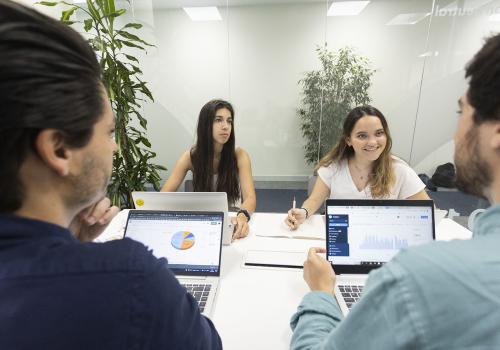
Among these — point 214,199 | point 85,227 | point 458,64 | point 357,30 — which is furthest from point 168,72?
point 458,64

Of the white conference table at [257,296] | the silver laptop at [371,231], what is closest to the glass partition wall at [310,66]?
the white conference table at [257,296]

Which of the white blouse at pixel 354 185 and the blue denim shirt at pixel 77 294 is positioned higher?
the blue denim shirt at pixel 77 294

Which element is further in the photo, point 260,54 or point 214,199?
point 260,54

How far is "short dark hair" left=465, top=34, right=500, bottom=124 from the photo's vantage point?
0.49 m

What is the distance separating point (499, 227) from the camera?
46 centimetres

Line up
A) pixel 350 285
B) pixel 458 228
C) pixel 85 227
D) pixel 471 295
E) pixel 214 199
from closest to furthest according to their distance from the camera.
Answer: pixel 471 295
pixel 85 227
pixel 350 285
pixel 214 199
pixel 458 228

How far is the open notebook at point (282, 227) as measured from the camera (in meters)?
1.53

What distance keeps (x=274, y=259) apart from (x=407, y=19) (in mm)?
3955

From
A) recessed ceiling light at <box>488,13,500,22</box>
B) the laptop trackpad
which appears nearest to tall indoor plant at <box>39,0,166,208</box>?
the laptop trackpad

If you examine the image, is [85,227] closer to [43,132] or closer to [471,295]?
[43,132]

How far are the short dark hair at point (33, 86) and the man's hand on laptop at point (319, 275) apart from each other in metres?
0.80

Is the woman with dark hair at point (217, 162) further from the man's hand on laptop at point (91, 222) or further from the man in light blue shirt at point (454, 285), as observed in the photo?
the man in light blue shirt at point (454, 285)

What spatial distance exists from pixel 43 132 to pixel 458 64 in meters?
4.78

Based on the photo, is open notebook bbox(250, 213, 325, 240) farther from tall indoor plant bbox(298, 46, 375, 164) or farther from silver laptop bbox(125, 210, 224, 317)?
tall indoor plant bbox(298, 46, 375, 164)
